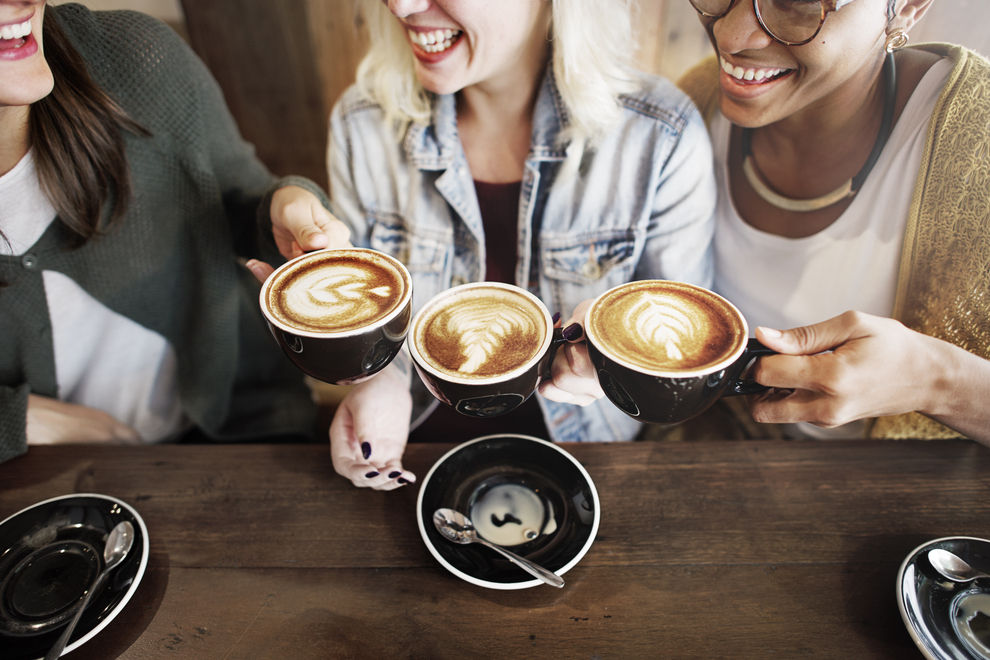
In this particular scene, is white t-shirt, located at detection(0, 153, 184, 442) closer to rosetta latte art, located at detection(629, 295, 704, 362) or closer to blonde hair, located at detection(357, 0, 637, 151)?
blonde hair, located at detection(357, 0, 637, 151)

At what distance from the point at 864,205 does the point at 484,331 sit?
73cm

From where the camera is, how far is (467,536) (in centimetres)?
93

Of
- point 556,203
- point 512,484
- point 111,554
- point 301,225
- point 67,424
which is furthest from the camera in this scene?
point 556,203

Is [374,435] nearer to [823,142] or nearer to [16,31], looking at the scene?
[16,31]

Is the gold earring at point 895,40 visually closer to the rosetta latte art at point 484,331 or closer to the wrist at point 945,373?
the wrist at point 945,373

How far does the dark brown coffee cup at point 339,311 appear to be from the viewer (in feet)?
2.73

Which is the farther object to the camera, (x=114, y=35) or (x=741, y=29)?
(x=114, y=35)

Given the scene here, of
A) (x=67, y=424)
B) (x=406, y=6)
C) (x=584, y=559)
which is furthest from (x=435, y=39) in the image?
(x=67, y=424)

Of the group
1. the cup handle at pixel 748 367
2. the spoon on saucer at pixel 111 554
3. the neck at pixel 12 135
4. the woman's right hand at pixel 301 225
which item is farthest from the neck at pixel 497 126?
the spoon on saucer at pixel 111 554

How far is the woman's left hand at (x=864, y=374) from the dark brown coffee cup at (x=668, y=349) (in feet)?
0.16

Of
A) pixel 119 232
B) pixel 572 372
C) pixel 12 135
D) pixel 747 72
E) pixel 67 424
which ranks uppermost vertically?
pixel 747 72

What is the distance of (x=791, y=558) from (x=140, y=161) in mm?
1503

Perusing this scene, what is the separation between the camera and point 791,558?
92cm

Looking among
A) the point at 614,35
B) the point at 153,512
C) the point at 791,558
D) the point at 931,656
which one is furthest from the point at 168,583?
the point at 614,35
